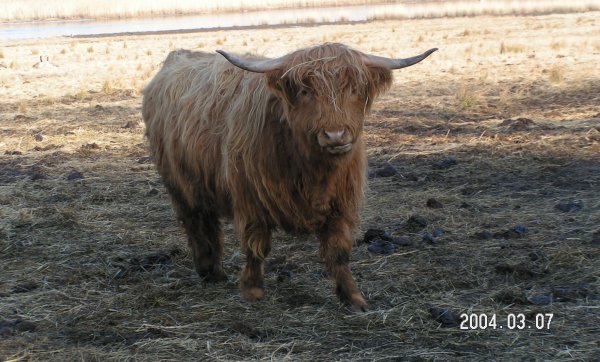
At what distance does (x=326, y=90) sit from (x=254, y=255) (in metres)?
1.23

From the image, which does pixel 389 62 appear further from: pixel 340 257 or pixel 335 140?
pixel 340 257

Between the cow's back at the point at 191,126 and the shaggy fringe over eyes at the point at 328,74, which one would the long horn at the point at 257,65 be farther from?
the cow's back at the point at 191,126

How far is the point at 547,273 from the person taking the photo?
4992 mm

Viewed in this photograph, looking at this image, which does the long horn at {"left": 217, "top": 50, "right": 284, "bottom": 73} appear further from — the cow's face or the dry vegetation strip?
the dry vegetation strip

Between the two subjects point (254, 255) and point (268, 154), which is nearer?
point (268, 154)

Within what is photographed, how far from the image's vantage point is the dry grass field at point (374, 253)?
4.18 meters

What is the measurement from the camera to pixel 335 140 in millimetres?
4086

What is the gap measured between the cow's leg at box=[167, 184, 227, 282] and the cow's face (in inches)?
53.9

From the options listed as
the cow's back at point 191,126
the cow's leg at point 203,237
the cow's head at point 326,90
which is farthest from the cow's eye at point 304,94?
the cow's leg at point 203,237

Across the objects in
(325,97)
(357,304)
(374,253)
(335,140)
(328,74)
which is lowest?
(374,253)

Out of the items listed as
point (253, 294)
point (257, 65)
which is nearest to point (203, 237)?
point (253, 294)

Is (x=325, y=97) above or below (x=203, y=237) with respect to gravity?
above

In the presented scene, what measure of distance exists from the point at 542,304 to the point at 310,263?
1755 millimetres

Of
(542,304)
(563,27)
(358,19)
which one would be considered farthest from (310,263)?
(358,19)
